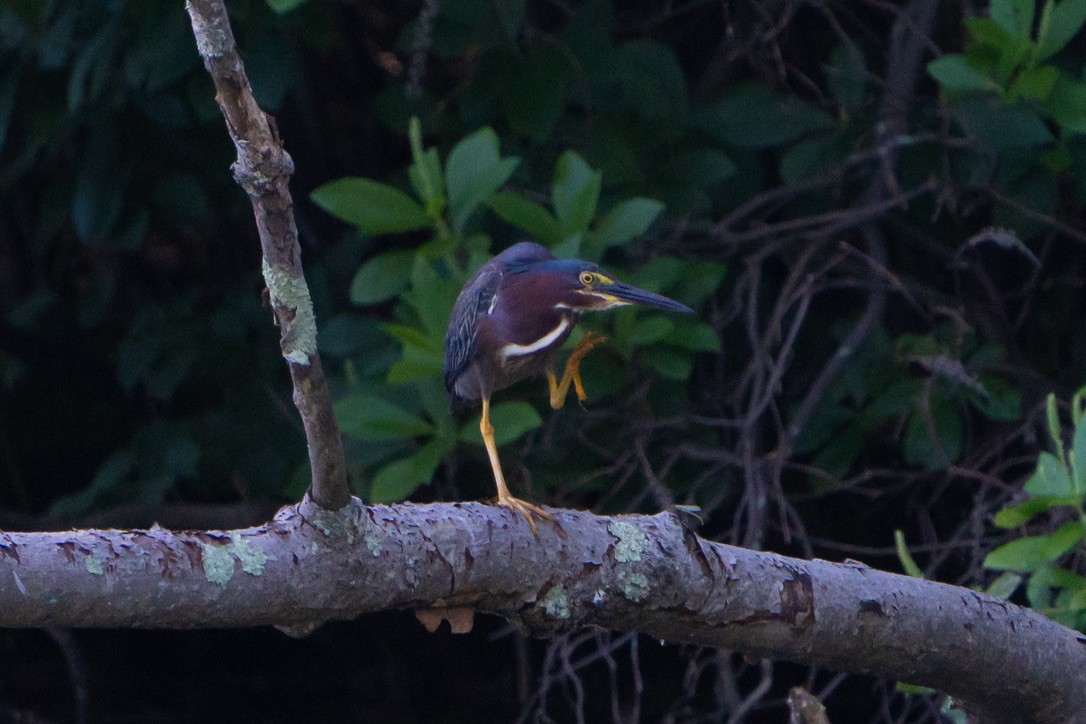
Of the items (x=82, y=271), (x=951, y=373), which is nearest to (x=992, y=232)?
(x=951, y=373)

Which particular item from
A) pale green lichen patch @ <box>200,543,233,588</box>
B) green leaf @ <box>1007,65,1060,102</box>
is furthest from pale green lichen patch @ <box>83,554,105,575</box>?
green leaf @ <box>1007,65,1060,102</box>

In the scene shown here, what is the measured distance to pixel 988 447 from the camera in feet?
9.64

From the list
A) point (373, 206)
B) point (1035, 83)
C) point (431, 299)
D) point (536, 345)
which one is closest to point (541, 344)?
point (536, 345)

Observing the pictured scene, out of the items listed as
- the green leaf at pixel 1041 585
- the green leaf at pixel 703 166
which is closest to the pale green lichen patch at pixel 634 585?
the green leaf at pixel 1041 585

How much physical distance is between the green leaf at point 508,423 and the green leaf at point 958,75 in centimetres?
105

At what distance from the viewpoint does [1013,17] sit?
8.12 feet

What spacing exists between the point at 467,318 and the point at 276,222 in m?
1.14

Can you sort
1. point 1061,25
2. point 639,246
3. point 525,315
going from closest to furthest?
1. point 525,315
2. point 1061,25
3. point 639,246

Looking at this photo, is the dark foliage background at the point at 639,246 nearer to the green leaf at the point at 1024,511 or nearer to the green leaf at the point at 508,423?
the green leaf at the point at 508,423

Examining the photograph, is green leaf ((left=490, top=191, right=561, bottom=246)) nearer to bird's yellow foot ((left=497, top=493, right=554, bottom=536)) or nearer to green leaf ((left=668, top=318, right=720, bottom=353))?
green leaf ((left=668, top=318, right=720, bottom=353))

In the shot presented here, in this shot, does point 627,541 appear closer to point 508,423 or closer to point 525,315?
point 525,315

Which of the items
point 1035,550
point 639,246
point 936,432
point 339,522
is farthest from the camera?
point 639,246

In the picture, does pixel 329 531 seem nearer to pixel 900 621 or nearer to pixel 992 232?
pixel 900 621

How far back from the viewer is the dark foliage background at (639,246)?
8.63 ft
